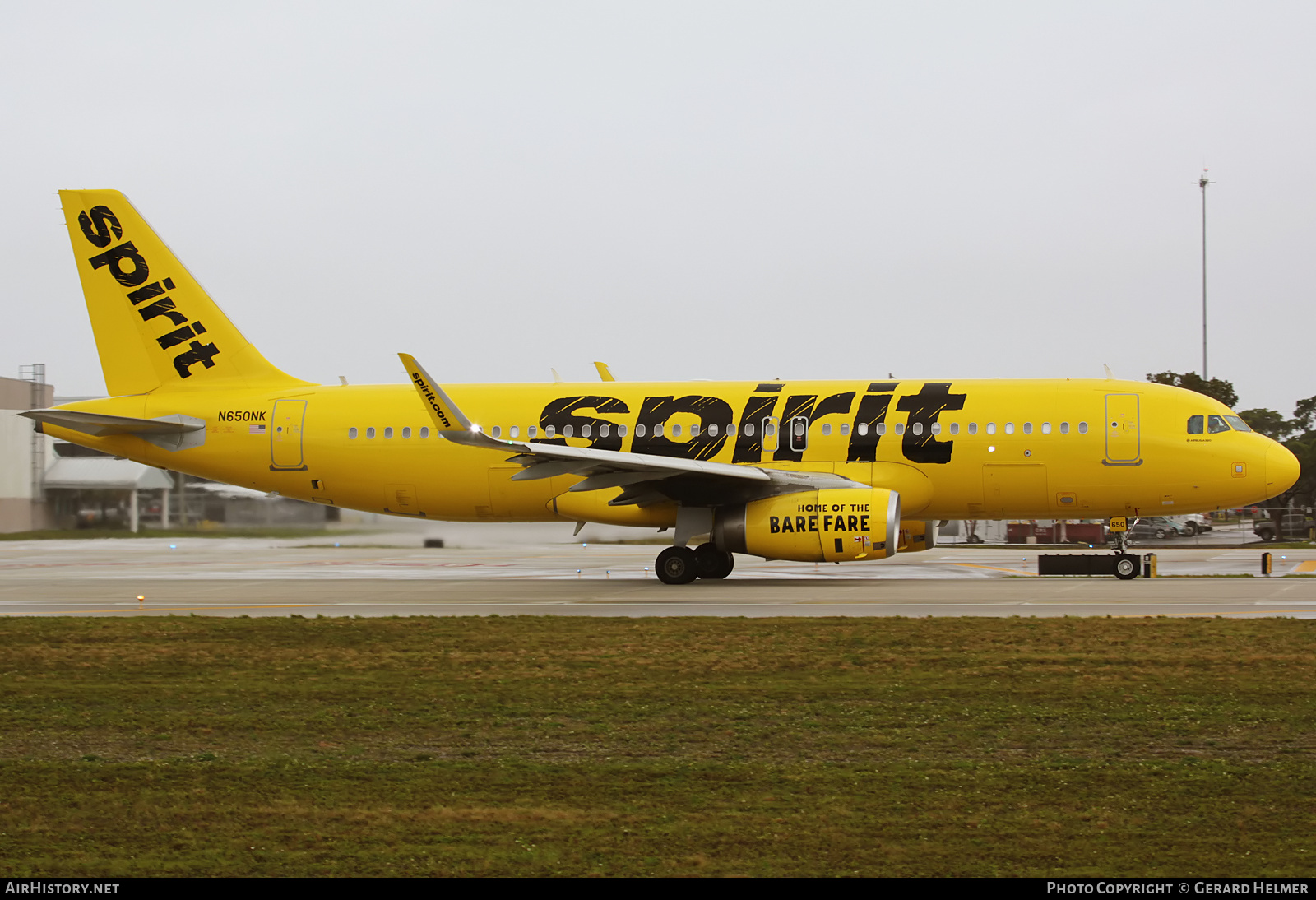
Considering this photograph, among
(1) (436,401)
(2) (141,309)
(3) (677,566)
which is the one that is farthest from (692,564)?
(2) (141,309)

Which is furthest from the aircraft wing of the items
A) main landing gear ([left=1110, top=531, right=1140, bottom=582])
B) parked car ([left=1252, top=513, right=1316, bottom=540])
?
parked car ([left=1252, top=513, right=1316, bottom=540])

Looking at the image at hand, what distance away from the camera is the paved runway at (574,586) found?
18.2 metres

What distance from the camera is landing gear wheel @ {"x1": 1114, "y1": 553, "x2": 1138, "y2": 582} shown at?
23906 millimetres

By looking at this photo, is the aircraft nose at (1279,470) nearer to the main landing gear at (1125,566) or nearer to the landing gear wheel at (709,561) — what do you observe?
the main landing gear at (1125,566)

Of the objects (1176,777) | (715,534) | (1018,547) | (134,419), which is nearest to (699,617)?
(715,534)

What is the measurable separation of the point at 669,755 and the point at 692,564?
15.8 m

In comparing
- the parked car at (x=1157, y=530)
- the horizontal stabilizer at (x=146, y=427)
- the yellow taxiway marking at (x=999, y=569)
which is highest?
the horizontal stabilizer at (x=146, y=427)

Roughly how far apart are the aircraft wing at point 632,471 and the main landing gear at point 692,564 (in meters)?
0.99

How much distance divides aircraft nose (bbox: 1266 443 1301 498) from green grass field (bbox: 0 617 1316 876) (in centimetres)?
1075

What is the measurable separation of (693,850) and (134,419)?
74.7 ft

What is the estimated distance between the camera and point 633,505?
24359mm

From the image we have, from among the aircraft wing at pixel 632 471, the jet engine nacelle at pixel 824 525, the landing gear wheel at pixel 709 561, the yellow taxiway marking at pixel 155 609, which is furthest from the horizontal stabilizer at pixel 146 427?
the jet engine nacelle at pixel 824 525

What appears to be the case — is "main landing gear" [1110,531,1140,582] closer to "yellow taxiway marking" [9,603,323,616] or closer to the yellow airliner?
the yellow airliner

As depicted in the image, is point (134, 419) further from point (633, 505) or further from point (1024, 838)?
point (1024, 838)
